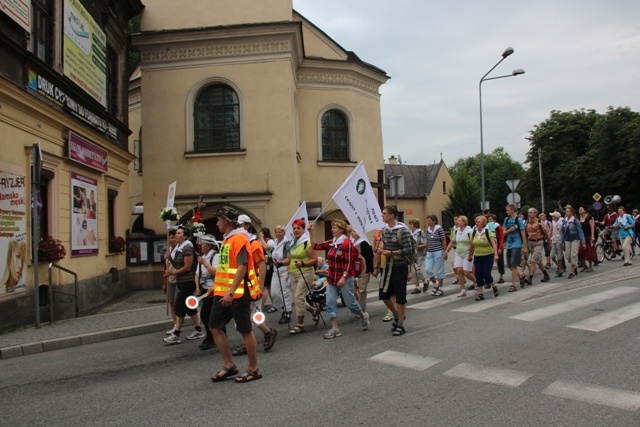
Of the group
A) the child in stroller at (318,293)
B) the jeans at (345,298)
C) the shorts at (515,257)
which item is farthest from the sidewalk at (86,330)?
the shorts at (515,257)

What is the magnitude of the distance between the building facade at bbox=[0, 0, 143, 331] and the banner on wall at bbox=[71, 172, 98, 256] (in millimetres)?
24

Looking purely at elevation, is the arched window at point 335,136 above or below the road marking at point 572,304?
above

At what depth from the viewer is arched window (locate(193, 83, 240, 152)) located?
692 inches

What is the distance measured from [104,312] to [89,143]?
161 inches

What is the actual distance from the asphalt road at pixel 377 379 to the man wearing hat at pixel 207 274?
328 mm

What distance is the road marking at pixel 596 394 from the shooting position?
442cm

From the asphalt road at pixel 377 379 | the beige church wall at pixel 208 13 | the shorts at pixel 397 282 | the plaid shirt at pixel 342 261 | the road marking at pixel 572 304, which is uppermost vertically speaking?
the beige church wall at pixel 208 13

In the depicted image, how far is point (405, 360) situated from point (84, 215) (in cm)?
921

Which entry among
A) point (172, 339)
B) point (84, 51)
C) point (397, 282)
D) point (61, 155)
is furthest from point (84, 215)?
point (397, 282)

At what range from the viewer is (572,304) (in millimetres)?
Result: 9148

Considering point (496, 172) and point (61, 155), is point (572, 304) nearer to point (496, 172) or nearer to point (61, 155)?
point (61, 155)

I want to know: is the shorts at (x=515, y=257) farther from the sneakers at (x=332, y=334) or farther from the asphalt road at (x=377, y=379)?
the sneakers at (x=332, y=334)

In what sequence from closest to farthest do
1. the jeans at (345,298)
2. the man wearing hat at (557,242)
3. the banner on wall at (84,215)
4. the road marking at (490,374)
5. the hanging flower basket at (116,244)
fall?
the road marking at (490,374) < the jeans at (345,298) < the banner on wall at (84,215) < the man wearing hat at (557,242) < the hanging flower basket at (116,244)

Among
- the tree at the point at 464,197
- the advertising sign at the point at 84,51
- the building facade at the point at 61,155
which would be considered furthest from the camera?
the tree at the point at 464,197
